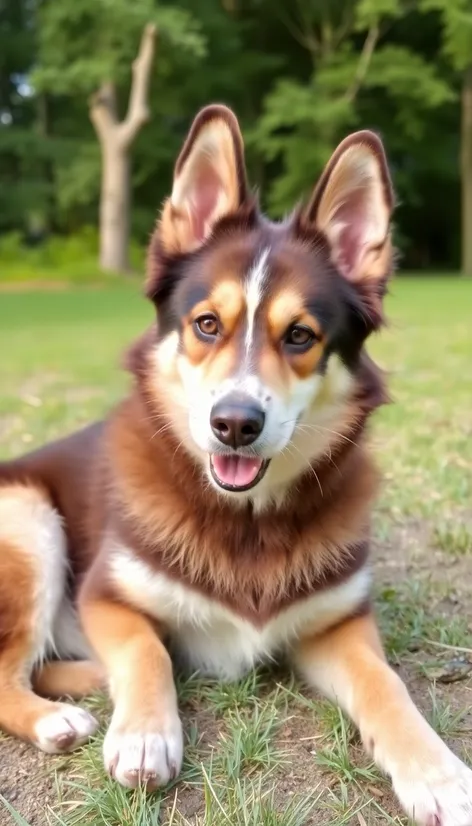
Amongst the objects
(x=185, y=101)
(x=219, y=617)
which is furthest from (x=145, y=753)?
(x=185, y=101)

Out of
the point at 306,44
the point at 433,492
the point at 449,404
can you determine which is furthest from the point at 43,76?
the point at 433,492

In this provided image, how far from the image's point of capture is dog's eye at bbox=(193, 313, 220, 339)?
2.65 metres

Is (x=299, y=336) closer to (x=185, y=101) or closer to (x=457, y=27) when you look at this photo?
(x=457, y=27)

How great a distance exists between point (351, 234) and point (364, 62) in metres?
29.1

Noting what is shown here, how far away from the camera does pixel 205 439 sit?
2484mm

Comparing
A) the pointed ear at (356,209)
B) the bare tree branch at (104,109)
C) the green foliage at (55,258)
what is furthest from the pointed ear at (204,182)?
the bare tree branch at (104,109)

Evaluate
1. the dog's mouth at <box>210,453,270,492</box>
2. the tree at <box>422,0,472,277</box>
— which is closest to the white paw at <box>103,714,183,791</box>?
the dog's mouth at <box>210,453,270,492</box>

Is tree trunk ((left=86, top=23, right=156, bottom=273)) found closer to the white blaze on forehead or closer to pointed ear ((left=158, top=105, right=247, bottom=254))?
pointed ear ((left=158, top=105, right=247, bottom=254))

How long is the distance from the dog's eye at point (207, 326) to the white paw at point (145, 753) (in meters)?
1.20

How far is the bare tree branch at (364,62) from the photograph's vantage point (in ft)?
94.5

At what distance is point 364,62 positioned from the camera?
1145 inches

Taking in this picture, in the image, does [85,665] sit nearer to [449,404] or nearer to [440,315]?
[449,404]

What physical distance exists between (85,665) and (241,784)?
2.68ft

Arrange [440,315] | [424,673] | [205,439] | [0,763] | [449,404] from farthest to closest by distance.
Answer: [440,315], [449,404], [424,673], [205,439], [0,763]
